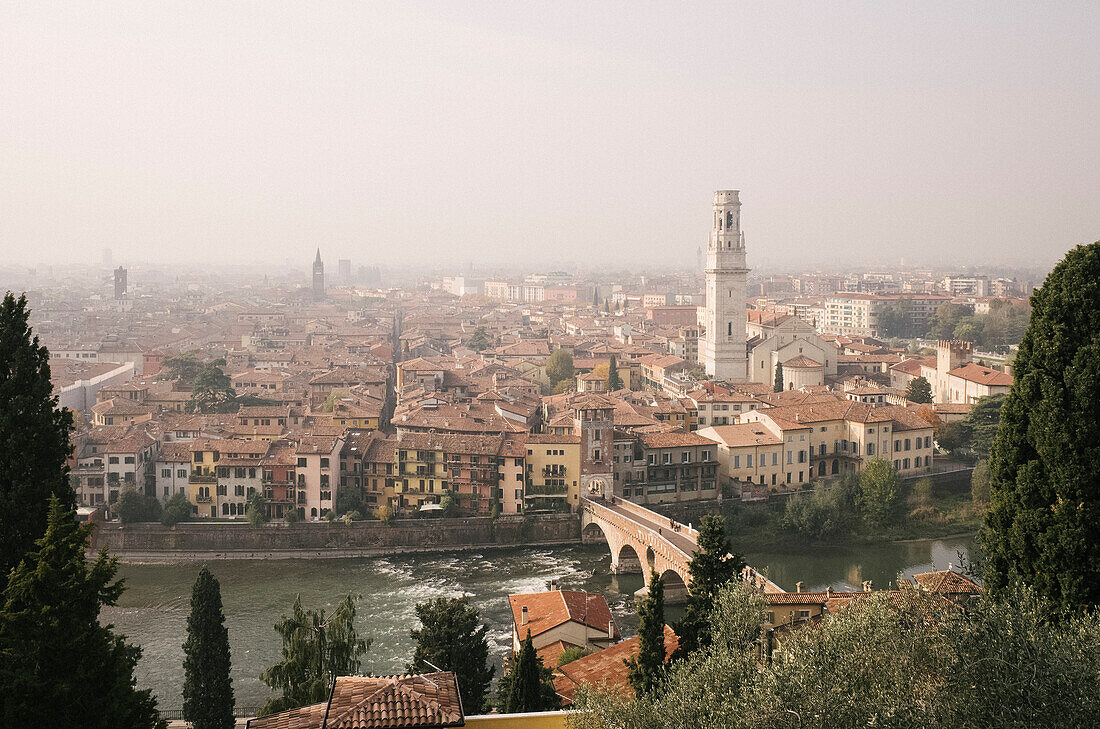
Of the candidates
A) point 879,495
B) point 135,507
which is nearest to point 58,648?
point 135,507

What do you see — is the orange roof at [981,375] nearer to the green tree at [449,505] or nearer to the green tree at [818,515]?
the green tree at [818,515]

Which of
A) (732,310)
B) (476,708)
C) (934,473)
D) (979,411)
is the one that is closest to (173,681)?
(476,708)

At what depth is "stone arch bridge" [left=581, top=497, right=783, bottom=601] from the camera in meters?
17.2

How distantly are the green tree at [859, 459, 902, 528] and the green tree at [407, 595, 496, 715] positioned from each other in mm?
12228

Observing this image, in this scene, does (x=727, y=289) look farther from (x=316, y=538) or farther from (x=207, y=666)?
(x=207, y=666)

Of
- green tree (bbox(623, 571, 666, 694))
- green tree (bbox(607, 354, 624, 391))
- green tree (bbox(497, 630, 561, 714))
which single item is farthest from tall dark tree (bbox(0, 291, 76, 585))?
green tree (bbox(607, 354, 624, 391))

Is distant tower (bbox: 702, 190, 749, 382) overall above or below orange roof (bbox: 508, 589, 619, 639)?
above

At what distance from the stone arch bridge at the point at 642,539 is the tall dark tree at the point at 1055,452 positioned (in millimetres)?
8145

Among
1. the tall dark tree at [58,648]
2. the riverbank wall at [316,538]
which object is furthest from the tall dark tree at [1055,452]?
the riverbank wall at [316,538]

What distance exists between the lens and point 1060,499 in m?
6.52

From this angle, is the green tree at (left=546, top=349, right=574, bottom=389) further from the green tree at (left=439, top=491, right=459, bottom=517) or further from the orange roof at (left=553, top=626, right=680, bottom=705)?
the orange roof at (left=553, top=626, right=680, bottom=705)

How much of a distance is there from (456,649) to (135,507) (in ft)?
40.1

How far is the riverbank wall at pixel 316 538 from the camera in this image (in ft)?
66.6

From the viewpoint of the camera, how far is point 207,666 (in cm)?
1080
